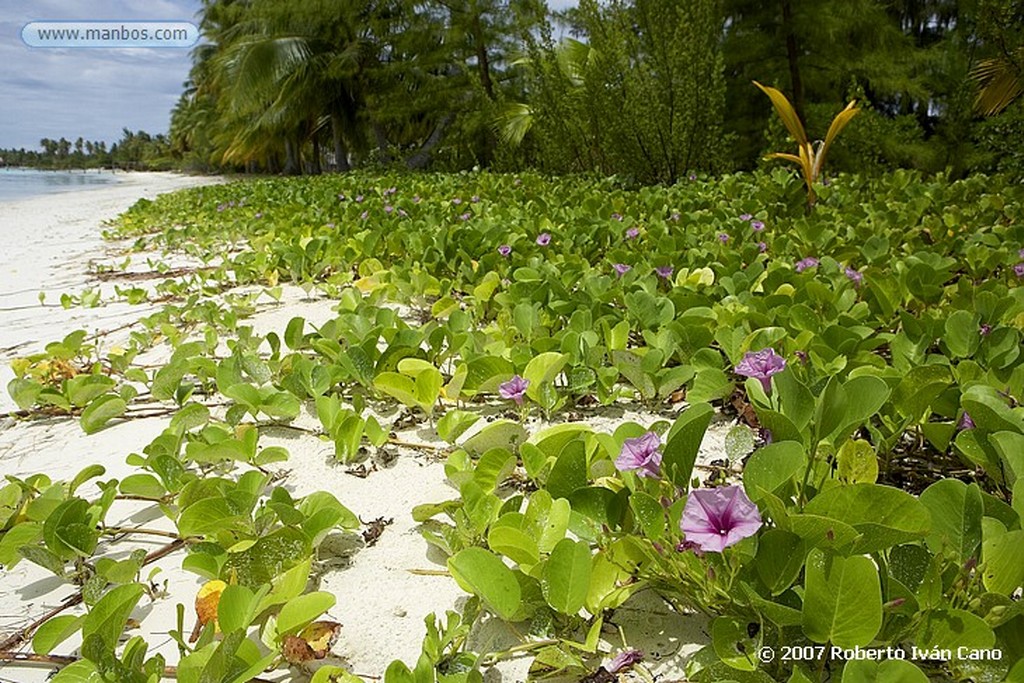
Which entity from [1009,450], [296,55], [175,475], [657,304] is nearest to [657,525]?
[1009,450]

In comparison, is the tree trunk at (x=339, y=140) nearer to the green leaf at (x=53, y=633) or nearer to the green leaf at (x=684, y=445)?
the green leaf at (x=53, y=633)

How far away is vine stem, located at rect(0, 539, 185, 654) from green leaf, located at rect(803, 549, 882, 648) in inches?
35.4

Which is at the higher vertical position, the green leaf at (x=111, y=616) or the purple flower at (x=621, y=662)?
the green leaf at (x=111, y=616)

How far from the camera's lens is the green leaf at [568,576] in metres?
0.77

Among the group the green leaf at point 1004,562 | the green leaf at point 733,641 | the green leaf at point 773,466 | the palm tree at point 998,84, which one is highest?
the palm tree at point 998,84

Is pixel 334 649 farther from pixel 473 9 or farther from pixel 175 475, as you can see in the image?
pixel 473 9

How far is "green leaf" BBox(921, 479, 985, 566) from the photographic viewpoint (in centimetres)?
71

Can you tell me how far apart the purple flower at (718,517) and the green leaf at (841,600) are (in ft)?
0.22

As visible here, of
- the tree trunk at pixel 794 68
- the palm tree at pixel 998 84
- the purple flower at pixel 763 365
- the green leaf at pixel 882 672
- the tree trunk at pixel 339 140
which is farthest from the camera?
the tree trunk at pixel 339 140

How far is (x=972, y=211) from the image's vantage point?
2.92 meters

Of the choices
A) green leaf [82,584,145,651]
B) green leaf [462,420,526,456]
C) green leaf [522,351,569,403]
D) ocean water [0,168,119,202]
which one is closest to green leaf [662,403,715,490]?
green leaf [462,420,526,456]

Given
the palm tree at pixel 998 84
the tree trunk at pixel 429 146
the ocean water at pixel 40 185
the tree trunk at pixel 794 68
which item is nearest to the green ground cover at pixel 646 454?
the palm tree at pixel 998 84

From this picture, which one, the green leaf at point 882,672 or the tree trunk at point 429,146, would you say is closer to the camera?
the green leaf at point 882,672

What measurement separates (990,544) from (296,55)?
17.1 metres
